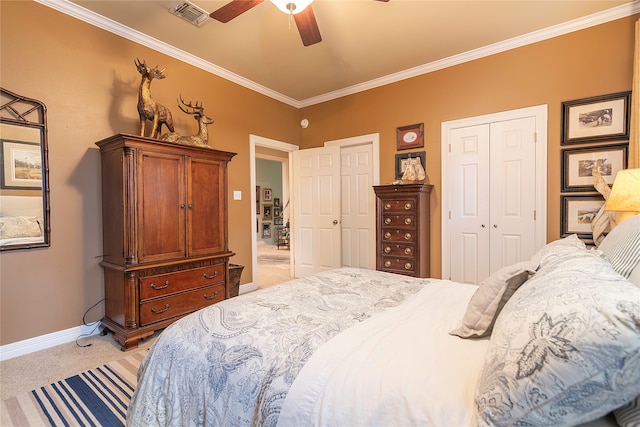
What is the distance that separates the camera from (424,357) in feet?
3.11

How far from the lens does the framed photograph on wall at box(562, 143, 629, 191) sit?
282 cm

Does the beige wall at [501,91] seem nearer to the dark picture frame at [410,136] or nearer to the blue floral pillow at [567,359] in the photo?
the dark picture frame at [410,136]

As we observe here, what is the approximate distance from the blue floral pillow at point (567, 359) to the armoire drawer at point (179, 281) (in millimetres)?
2611

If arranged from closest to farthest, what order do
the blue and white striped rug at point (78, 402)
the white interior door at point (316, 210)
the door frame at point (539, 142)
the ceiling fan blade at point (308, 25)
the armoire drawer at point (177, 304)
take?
the blue and white striped rug at point (78, 402)
the ceiling fan blade at point (308, 25)
the armoire drawer at point (177, 304)
the door frame at point (539, 142)
the white interior door at point (316, 210)

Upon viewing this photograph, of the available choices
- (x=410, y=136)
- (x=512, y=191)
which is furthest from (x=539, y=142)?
(x=410, y=136)

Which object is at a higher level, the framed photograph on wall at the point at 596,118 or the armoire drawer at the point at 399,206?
the framed photograph on wall at the point at 596,118

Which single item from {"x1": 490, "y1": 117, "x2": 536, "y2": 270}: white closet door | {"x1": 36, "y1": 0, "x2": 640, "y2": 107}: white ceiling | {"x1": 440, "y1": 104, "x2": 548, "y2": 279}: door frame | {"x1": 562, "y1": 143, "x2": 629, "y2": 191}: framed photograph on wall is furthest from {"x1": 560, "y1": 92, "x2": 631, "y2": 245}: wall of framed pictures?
{"x1": 36, "y1": 0, "x2": 640, "y2": 107}: white ceiling

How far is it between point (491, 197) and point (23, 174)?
446 centimetres

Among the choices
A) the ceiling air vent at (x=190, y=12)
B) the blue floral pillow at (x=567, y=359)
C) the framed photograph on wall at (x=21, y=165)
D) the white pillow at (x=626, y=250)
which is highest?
the ceiling air vent at (x=190, y=12)

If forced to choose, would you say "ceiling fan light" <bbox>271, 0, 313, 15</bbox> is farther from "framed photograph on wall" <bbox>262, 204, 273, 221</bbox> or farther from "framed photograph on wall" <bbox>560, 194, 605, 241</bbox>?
"framed photograph on wall" <bbox>262, 204, 273, 221</bbox>

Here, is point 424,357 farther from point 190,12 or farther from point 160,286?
point 190,12

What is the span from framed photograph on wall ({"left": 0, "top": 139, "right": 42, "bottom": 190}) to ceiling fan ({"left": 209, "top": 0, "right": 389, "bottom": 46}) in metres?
1.84

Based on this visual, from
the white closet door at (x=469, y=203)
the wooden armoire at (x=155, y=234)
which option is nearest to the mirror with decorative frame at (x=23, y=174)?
the wooden armoire at (x=155, y=234)

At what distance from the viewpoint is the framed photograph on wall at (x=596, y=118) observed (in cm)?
280
